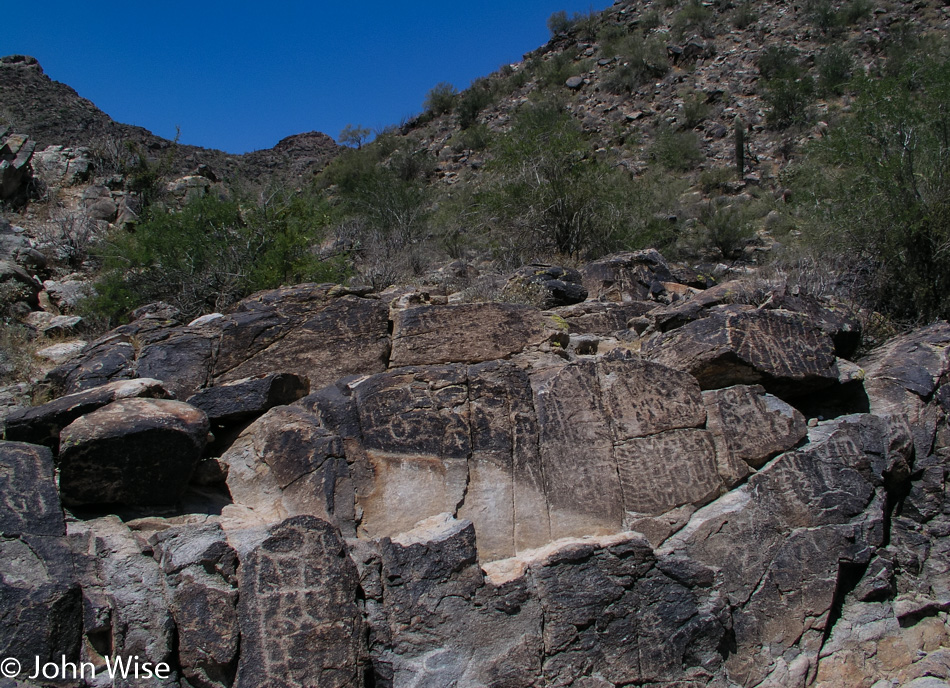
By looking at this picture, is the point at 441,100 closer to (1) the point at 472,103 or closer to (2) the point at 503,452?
(1) the point at 472,103

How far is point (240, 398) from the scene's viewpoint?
16.1 ft

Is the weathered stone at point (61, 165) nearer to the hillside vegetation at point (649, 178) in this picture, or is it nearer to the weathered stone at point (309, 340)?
the hillside vegetation at point (649, 178)

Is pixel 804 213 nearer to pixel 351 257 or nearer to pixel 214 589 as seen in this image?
pixel 351 257

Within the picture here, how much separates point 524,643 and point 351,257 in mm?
8093

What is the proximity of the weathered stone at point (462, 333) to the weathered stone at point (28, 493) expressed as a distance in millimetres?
2574

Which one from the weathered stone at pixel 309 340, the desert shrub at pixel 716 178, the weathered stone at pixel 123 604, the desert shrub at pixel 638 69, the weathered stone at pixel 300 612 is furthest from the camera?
the desert shrub at pixel 638 69

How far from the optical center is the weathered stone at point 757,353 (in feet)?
Answer: 17.2

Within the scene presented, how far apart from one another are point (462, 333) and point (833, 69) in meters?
16.6

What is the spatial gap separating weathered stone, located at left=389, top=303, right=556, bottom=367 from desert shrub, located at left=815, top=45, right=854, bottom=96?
15.2m

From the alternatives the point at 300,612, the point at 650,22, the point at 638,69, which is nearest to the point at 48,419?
the point at 300,612

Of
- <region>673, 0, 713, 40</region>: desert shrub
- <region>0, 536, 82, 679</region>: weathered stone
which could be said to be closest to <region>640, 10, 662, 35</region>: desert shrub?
<region>673, 0, 713, 40</region>: desert shrub

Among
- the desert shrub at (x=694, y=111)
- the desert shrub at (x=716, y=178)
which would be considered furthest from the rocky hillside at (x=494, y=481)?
the desert shrub at (x=694, y=111)

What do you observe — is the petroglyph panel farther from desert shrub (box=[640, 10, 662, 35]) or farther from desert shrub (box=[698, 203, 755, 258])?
desert shrub (box=[640, 10, 662, 35])

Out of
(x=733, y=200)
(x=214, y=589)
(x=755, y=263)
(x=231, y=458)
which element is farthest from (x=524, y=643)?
(x=733, y=200)
